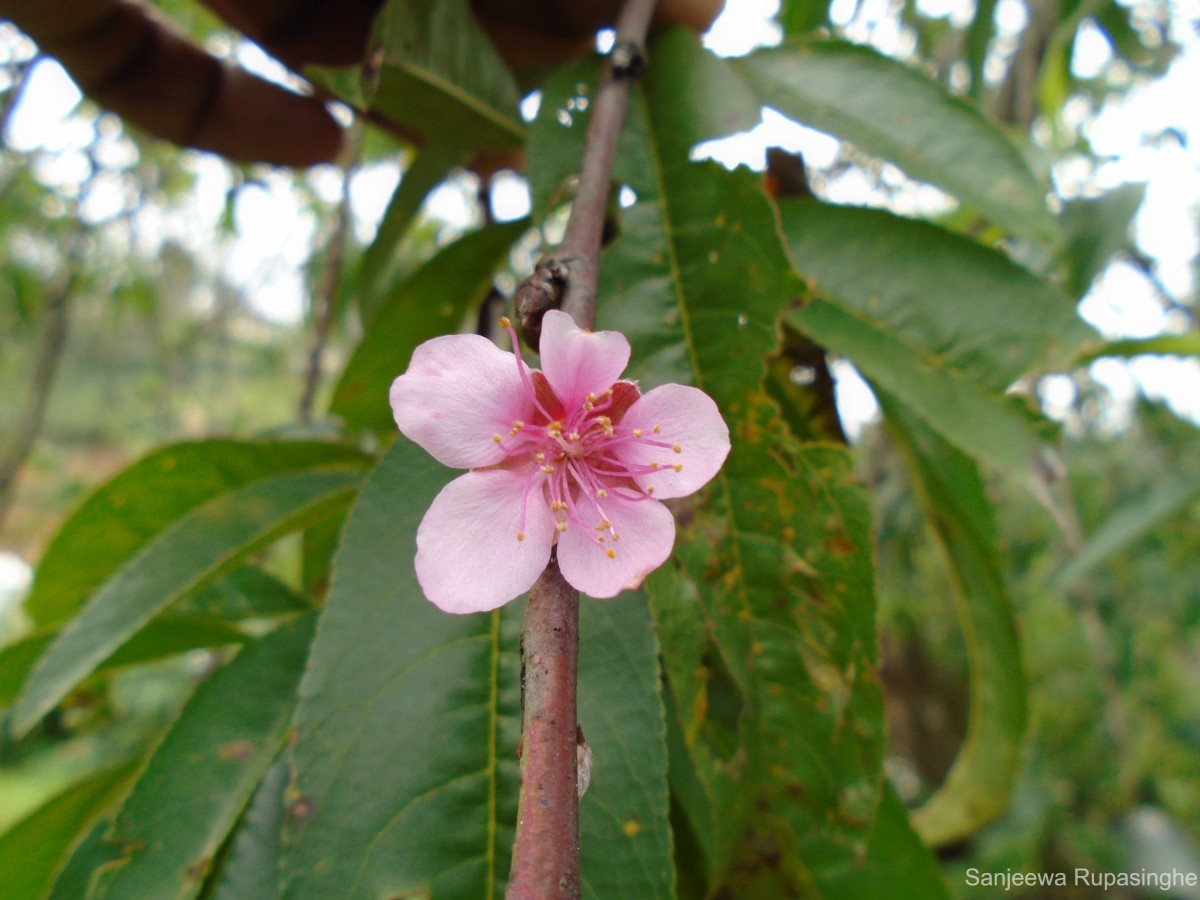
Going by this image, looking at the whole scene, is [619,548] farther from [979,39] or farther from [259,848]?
[979,39]

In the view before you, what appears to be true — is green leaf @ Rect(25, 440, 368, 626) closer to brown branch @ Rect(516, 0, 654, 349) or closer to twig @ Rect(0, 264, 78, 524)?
brown branch @ Rect(516, 0, 654, 349)

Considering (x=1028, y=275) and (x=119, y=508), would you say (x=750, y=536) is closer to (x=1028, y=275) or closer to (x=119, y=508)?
(x=1028, y=275)

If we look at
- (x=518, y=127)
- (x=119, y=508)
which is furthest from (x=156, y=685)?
(x=518, y=127)

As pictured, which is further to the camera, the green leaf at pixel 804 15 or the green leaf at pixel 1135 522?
the green leaf at pixel 1135 522

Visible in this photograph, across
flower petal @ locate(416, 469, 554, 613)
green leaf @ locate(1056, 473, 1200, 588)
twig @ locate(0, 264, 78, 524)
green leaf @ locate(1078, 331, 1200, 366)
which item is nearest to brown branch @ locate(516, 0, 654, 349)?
flower petal @ locate(416, 469, 554, 613)

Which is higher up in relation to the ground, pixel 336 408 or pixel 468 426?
pixel 336 408

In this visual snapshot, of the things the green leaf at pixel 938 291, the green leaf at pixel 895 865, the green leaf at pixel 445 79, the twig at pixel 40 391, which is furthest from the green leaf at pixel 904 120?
the twig at pixel 40 391

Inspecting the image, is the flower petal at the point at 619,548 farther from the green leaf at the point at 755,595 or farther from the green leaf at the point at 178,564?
the green leaf at the point at 178,564
